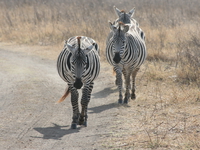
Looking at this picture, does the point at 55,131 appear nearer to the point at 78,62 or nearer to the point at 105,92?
the point at 78,62

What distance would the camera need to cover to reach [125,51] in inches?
340

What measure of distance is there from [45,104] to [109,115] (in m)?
1.63

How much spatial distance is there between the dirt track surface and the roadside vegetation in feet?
1.33

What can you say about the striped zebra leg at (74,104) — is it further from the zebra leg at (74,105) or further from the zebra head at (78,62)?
the zebra head at (78,62)

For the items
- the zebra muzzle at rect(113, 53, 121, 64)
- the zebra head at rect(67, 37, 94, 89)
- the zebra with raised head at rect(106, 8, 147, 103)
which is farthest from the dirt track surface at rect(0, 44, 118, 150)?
the zebra muzzle at rect(113, 53, 121, 64)

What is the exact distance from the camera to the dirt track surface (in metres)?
5.91

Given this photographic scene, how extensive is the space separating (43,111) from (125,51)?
7.61ft

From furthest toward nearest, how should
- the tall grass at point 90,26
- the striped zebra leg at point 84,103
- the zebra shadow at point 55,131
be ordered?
1. the tall grass at point 90,26
2. the striped zebra leg at point 84,103
3. the zebra shadow at point 55,131

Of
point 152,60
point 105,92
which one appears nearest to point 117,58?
point 105,92

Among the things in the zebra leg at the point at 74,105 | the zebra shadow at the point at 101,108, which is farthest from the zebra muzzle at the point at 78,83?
the zebra shadow at the point at 101,108

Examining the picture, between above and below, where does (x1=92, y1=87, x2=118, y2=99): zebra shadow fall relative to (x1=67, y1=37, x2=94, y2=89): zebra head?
below

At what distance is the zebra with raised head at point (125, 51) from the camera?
817cm

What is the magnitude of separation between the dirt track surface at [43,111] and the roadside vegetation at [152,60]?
41 cm

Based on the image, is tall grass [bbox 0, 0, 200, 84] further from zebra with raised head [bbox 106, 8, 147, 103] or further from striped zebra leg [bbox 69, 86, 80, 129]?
striped zebra leg [bbox 69, 86, 80, 129]
